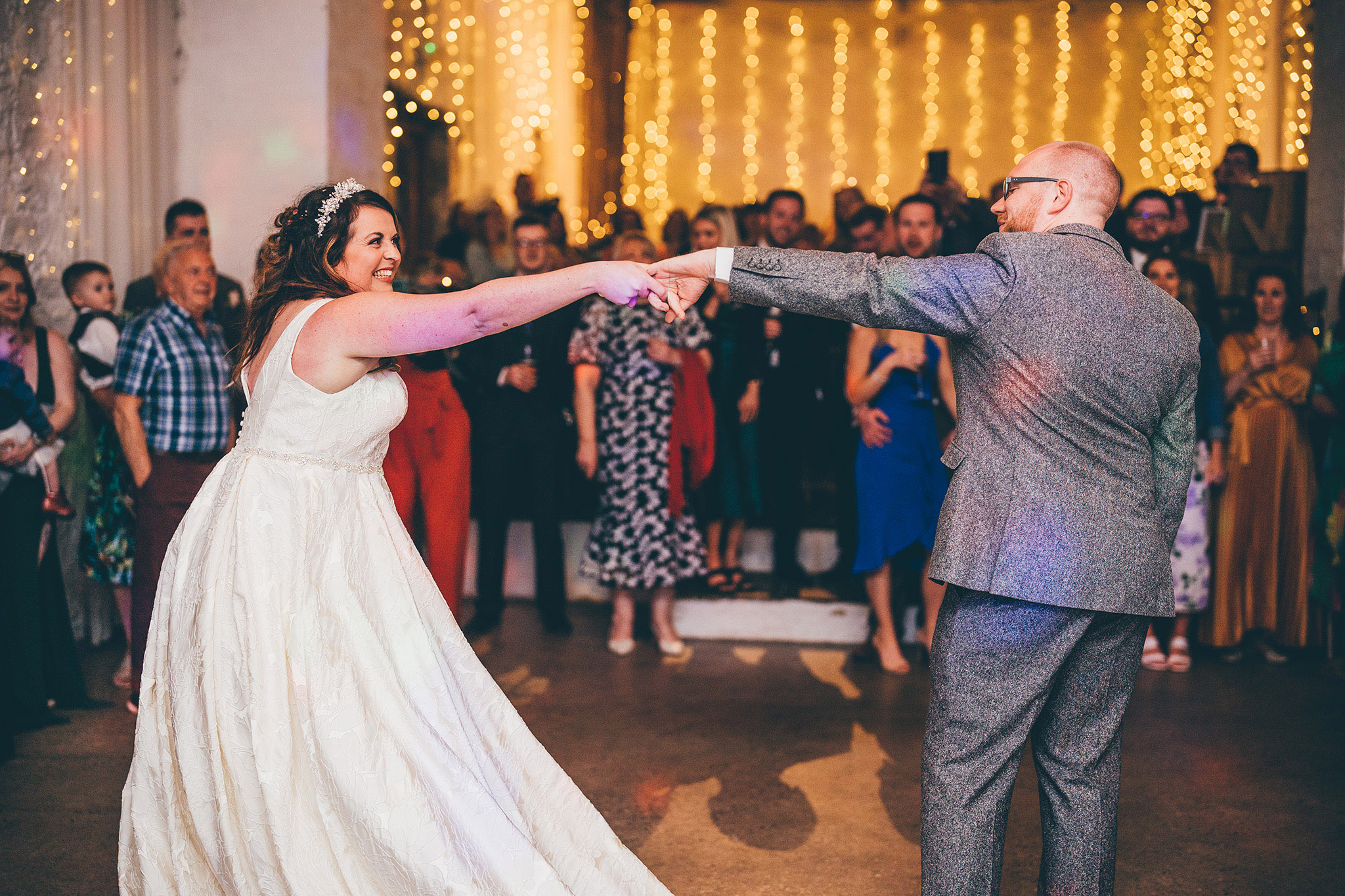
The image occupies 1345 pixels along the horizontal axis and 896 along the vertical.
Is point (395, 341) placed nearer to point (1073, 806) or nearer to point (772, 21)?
point (1073, 806)

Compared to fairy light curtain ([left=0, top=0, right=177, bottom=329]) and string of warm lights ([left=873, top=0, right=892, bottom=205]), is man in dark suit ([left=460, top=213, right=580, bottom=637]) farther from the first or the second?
string of warm lights ([left=873, top=0, right=892, bottom=205])

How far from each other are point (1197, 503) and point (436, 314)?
3808mm

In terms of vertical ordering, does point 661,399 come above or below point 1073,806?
above

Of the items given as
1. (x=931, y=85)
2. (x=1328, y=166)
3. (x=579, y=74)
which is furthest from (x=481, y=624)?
(x=931, y=85)

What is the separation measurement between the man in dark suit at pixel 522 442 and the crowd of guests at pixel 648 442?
12 millimetres

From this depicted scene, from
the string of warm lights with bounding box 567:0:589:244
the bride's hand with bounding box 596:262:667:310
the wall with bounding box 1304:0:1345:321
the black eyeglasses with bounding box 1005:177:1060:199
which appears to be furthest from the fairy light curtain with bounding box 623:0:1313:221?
the bride's hand with bounding box 596:262:667:310

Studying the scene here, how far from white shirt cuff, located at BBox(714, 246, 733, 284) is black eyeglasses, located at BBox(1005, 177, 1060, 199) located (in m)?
0.53

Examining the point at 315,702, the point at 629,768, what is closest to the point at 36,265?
the point at 629,768

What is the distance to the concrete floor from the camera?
2604mm

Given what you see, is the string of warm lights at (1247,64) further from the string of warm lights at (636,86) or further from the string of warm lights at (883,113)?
the string of warm lights at (636,86)

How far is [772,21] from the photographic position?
36.1ft

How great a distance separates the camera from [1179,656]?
453 centimetres

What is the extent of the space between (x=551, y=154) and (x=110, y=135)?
5.42m

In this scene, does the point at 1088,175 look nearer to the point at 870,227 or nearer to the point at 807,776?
the point at 807,776
